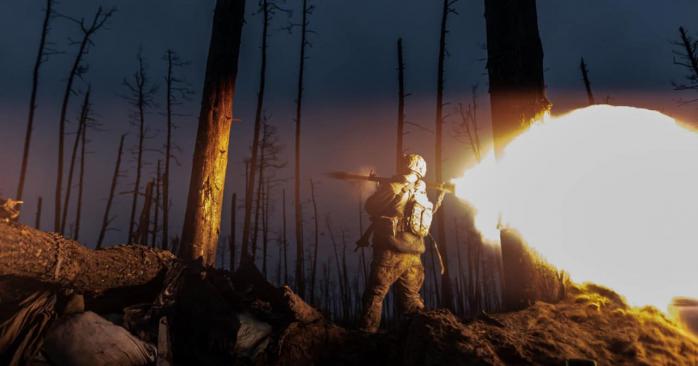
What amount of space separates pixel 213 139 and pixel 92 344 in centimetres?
425

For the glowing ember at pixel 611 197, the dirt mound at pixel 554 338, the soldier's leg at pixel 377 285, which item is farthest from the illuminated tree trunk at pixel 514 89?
the soldier's leg at pixel 377 285

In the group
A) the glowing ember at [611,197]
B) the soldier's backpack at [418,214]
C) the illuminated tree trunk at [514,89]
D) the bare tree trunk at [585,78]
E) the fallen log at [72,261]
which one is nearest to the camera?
the fallen log at [72,261]

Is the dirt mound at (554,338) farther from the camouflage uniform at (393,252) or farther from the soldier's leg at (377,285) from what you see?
the camouflage uniform at (393,252)

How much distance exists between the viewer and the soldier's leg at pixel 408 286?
6.46m

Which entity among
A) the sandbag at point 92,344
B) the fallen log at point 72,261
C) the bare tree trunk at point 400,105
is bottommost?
the sandbag at point 92,344

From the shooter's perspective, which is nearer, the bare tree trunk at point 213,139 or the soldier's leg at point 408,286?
the soldier's leg at point 408,286

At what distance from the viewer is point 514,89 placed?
19.0ft

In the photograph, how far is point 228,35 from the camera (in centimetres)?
810

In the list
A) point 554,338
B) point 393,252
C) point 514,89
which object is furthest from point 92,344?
point 514,89

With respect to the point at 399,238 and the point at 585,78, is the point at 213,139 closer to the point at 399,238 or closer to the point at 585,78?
the point at 399,238

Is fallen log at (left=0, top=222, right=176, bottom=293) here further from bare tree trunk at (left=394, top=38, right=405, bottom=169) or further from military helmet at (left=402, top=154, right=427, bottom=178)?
bare tree trunk at (left=394, top=38, right=405, bottom=169)

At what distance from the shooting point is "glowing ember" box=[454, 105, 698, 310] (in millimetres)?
5059

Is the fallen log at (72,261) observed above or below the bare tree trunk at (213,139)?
below

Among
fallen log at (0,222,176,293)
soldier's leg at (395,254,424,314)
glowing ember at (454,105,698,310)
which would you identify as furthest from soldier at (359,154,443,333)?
fallen log at (0,222,176,293)
